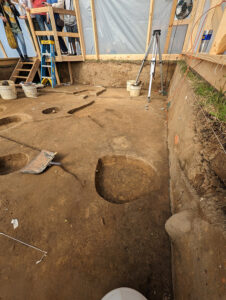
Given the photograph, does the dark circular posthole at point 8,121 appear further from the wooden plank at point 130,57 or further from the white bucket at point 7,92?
the wooden plank at point 130,57

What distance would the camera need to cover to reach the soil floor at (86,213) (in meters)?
0.99

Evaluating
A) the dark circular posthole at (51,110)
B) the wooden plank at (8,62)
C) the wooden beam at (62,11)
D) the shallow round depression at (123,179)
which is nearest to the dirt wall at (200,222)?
the shallow round depression at (123,179)

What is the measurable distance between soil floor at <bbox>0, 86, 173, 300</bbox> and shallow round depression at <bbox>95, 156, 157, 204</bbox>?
0.01m

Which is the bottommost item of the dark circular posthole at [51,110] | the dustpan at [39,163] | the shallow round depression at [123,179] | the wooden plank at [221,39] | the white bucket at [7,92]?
the shallow round depression at [123,179]

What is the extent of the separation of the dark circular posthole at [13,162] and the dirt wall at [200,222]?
2172 millimetres

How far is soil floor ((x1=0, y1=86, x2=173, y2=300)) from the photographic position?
0.99m

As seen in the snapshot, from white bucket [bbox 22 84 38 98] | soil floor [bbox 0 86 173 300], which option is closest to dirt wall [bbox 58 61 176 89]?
white bucket [bbox 22 84 38 98]

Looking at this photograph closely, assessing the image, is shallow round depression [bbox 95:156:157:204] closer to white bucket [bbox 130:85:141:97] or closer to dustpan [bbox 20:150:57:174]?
dustpan [bbox 20:150:57:174]

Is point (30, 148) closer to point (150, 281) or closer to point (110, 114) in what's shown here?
point (110, 114)

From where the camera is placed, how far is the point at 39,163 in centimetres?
187

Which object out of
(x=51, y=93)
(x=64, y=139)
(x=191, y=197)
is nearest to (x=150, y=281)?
(x=191, y=197)

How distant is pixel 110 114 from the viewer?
136 inches

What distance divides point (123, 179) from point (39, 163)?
118 centimetres

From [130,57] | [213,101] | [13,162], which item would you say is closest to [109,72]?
[130,57]
